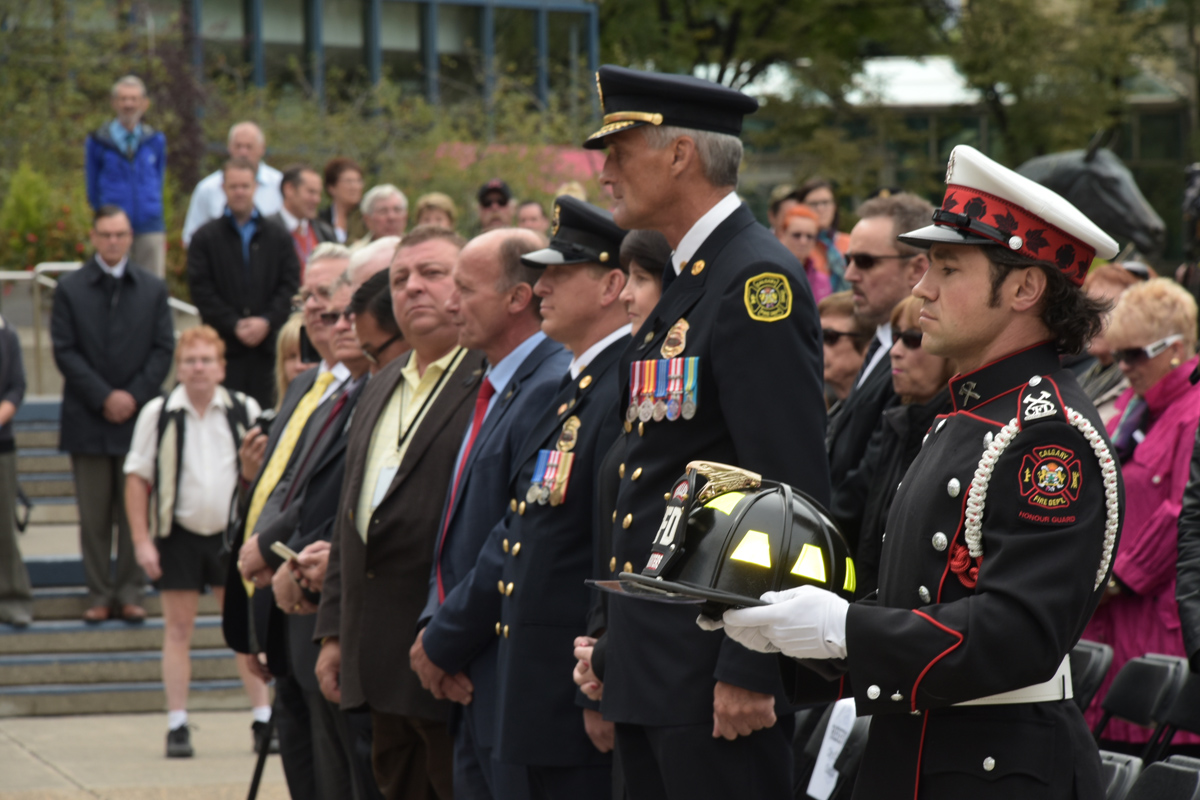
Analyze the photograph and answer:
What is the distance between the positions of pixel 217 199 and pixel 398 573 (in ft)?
26.2

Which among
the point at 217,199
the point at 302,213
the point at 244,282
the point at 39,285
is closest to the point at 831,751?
the point at 244,282

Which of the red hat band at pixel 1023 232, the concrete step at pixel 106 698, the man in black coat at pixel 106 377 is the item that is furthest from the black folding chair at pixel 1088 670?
the man in black coat at pixel 106 377

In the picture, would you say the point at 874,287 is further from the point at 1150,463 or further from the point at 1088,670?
the point at 1088,670

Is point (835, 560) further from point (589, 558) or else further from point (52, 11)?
point (52, 11)

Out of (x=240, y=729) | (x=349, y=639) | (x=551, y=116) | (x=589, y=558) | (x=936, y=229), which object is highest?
(x=551, y=116)

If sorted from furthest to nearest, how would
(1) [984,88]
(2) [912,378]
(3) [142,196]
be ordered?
(1) [984,88], (3) [142,196], (2) [912,378]

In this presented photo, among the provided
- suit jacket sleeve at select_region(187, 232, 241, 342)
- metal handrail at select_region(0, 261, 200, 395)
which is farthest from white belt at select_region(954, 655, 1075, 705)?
metal handrail at select_region(0, 261, 200, 395)

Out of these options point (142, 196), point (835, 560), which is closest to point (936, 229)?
point (835, 560)

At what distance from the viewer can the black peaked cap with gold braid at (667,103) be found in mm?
3586

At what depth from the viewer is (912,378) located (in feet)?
15.1

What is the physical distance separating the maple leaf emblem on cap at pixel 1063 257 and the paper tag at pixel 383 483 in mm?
2745

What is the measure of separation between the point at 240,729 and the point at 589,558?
524 centimetres

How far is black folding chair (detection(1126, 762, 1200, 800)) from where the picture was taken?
12.0 feet

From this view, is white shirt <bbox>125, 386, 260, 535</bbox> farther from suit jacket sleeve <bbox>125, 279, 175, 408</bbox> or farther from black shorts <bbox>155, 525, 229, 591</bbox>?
suit jacket sleeve <bbox>125, 279, 175, 408</bbox>
